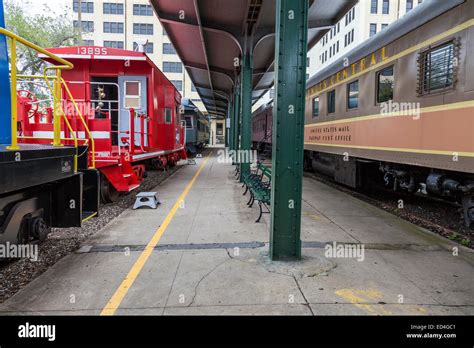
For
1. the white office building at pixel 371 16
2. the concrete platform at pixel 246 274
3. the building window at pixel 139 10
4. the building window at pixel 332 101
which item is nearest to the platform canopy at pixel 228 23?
the building window at pixel 332 101

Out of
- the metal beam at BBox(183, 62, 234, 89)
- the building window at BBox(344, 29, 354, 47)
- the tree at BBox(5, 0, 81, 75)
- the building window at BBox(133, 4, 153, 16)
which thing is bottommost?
the metal beam at BBox(183, 62, 234, 89)

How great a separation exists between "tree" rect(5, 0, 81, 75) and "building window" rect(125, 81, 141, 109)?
1754 cm

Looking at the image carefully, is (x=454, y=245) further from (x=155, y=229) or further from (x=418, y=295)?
(x=155, y=229)

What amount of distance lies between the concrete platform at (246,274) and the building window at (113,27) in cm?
5740

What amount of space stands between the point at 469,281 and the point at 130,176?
6.38 m

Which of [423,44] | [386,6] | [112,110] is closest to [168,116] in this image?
[112,110]

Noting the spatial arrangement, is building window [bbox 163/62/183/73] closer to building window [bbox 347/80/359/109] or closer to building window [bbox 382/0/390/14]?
building window [bbox 382/0/390/14]

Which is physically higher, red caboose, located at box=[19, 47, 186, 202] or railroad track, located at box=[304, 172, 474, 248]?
red caboose, located at box=[19, 47, 186, 202]

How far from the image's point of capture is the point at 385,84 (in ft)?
25.3

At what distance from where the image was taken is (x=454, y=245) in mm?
5379

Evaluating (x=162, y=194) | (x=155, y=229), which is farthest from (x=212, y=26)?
(x=155, y=229)

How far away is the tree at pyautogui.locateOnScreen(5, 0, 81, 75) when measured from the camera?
2608 centimetres

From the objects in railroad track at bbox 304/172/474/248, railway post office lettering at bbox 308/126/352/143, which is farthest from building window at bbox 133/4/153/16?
railroad track at bbox 304/172/474/248

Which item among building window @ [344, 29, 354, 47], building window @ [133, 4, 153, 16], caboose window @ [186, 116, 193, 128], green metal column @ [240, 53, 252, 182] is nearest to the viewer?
green metal column @ [240, 53, 252, 182]
